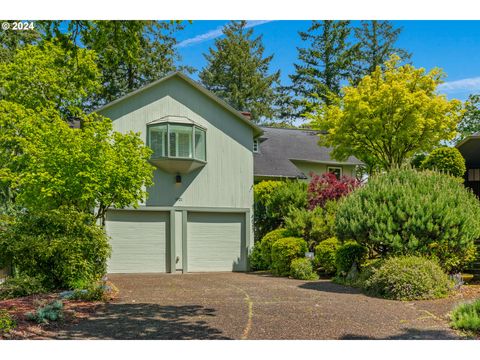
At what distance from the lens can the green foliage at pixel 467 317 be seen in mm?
7098

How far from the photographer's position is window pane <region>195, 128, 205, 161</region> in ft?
58.7

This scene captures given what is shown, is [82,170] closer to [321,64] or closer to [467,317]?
[467,317]

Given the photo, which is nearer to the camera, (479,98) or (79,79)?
(79,79)

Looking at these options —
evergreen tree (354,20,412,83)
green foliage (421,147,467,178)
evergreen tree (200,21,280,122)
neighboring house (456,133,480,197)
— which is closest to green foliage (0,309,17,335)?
green foliage (421,147,467,178)

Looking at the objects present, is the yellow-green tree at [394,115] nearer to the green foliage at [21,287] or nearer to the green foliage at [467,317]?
the green foliage at [467,317]

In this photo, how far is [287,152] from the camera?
23.2 m

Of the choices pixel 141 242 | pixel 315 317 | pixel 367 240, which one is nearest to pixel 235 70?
pixel 141 242

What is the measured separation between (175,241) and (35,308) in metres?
9.50

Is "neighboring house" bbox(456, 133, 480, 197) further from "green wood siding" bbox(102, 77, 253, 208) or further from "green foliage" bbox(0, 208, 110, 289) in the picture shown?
"green foliage" bbox(0, 208, 110, 289)

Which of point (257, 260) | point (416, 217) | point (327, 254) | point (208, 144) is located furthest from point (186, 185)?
point (416, 217)

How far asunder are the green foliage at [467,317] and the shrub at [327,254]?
6.79 metres

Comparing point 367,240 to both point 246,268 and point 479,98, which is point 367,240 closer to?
point 246,268
